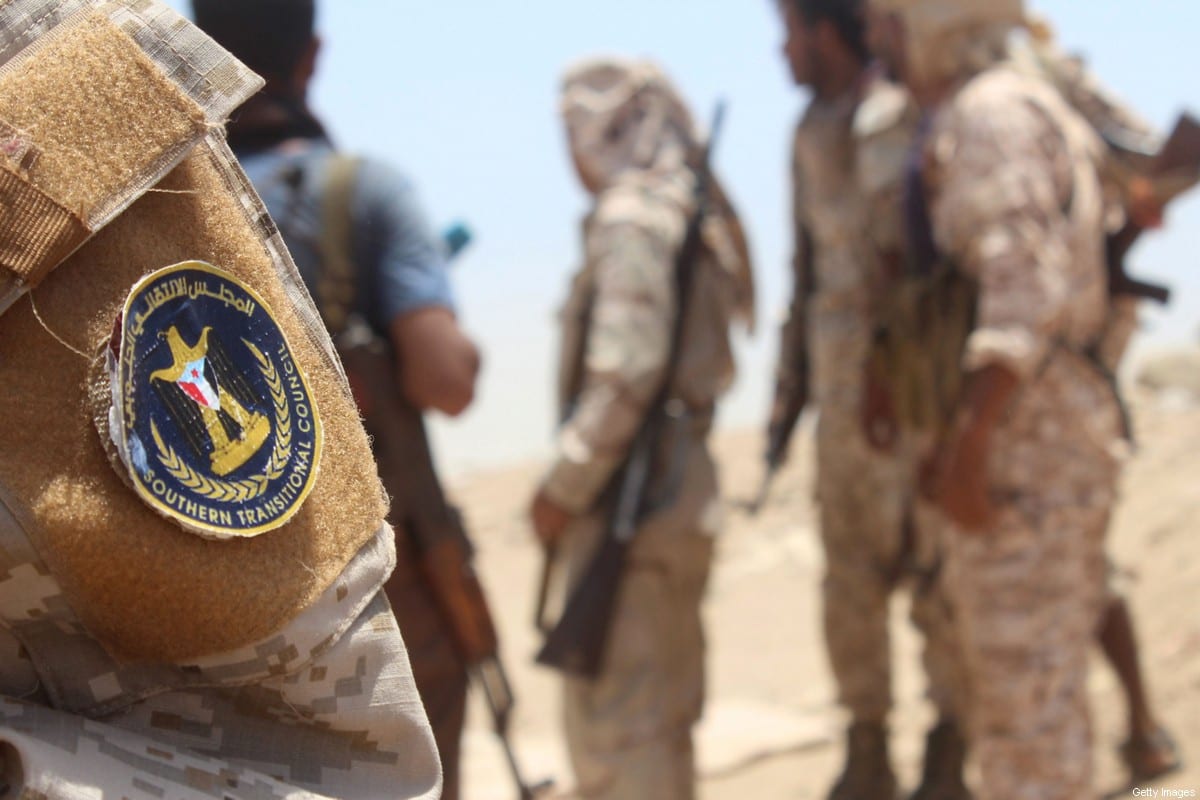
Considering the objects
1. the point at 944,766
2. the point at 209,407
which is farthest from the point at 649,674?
the point at 209,407

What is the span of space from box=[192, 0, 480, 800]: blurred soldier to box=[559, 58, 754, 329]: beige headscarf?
63.6 inches

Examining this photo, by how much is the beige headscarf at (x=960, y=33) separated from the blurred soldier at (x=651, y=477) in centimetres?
77

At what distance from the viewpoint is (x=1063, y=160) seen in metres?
3.31

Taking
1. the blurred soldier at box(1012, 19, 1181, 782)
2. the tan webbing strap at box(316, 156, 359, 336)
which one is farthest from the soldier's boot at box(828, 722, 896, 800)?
the tan webbing strap at box(316, 156, 359, 336)

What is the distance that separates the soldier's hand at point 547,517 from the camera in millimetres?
3811

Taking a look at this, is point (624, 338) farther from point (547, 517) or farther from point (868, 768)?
point (868, 768)

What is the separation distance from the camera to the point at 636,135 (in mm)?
4125

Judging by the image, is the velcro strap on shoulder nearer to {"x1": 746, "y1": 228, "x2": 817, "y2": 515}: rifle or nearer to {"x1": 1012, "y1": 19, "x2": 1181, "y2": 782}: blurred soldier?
{"x1": 1012, "y1": 19, "x2": 1181, "y2": 782}: blurred soldier

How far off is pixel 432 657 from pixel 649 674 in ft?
3.98

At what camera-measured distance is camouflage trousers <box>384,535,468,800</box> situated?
2562 millimetres

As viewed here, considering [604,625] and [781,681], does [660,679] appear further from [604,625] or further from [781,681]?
[781,681]

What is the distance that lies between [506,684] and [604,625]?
3.08ft

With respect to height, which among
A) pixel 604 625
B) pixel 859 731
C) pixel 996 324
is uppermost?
pixel 996 324

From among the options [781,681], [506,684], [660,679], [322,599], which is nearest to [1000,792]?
[660,679]
